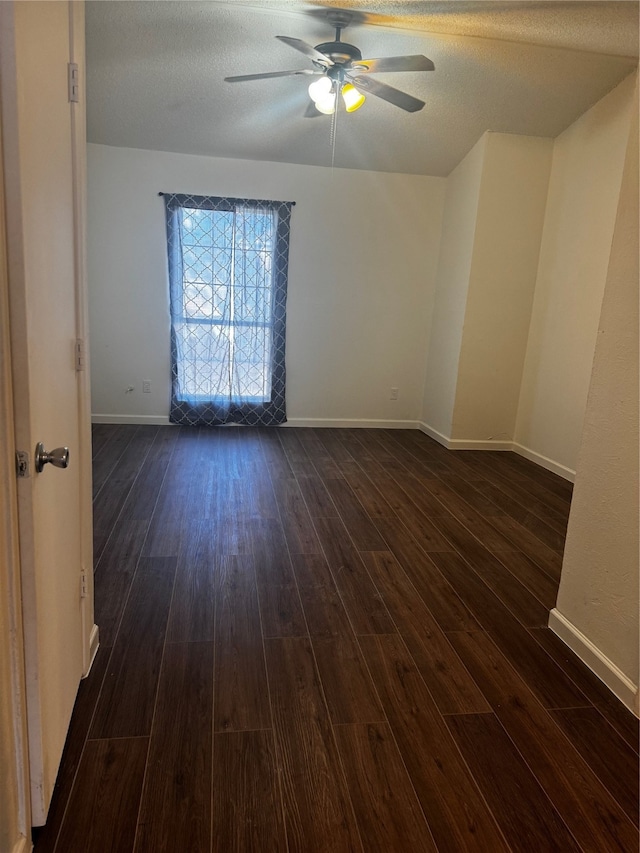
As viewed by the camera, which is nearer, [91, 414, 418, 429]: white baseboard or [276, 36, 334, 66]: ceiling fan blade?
[276, 36, 334, 66]: ceiling fan blade

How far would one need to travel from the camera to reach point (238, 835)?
1.27m

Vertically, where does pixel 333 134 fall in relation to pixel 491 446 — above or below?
→ above

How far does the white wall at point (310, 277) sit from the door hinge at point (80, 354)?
3662 millimetres

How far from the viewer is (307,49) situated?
2.71 m

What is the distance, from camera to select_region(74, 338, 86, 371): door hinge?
149 cm

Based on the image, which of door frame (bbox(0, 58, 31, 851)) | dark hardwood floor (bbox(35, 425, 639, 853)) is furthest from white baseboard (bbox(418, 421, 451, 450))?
door frame (bbox(0, 58, 31, 851))

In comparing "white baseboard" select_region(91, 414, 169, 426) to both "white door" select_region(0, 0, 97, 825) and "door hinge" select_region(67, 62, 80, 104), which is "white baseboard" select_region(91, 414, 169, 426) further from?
"door hinge" select_region(67, 62, 80, 104)

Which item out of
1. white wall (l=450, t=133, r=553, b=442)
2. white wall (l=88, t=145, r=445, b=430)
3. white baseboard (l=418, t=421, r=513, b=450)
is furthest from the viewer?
white baseboard (l=418, t=421, r=513, b=450)

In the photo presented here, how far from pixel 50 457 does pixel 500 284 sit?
4419 millimetres

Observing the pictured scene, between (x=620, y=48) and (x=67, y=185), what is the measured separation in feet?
12.1

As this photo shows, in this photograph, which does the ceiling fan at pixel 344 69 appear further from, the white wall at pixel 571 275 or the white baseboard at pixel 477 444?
the white baseboard at pixel 477 444

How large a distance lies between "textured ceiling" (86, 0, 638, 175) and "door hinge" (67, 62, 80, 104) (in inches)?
88.2

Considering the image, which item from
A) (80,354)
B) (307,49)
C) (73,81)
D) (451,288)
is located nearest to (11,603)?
(80,354)

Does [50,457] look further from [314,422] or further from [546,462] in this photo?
[314,422]
